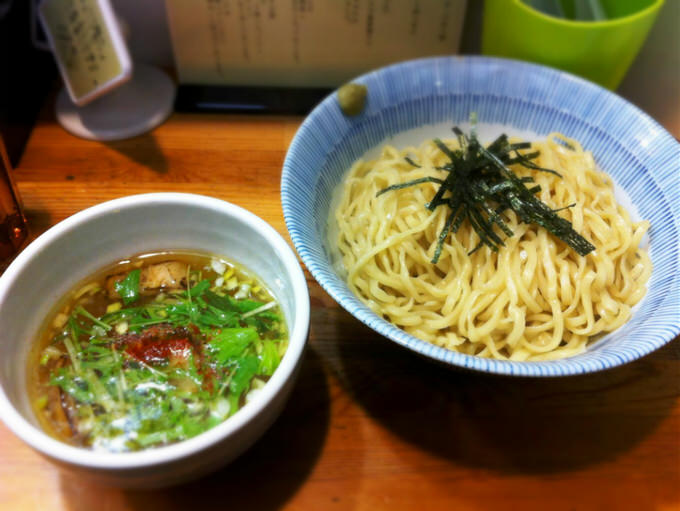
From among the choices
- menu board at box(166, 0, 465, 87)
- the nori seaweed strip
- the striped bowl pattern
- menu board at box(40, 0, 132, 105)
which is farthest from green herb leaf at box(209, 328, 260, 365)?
menu board at box(166, 0, 465, 87)

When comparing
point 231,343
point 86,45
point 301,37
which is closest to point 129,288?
point 231,343

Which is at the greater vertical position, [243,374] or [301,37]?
[301,37]

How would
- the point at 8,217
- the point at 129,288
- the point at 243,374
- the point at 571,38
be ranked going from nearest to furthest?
the point at 243,374, the point at 129,288, the point at 8,217, the point at 571,38

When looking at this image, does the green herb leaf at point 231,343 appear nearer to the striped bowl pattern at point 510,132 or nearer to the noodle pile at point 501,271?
the striped bowl pattern at point 510,132

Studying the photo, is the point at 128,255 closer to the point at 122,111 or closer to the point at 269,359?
the point at 269,359

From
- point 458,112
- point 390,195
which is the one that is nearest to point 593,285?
point 390,195

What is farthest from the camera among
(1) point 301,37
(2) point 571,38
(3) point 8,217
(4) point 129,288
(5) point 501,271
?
(1) point 301,37

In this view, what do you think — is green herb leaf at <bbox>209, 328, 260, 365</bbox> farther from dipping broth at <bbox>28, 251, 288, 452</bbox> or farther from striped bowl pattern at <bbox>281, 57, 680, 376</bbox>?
striped bowl pattern at <bbox>281, 57, 680, 376</bbox>
